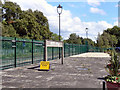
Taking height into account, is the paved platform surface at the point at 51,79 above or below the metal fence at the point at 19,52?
below

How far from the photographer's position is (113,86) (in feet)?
15.3

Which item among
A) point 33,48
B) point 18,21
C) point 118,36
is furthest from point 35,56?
point 118,36

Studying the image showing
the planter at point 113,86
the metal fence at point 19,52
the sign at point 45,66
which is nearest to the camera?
the planter at point 113,86

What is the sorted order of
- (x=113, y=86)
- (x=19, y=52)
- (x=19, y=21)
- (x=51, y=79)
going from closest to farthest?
(x=113, y=86), (x=51, y=79), (x=19, y=52), (x=19, y=21)

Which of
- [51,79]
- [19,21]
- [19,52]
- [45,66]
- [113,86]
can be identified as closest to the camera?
[113,86]

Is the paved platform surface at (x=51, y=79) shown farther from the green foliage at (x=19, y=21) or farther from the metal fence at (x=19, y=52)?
the green foliage at (x=19, y=21)

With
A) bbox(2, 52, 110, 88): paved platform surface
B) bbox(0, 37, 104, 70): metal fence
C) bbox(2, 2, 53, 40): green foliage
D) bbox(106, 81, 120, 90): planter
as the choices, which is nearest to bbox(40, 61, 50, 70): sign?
bbox(2, 52, 110, 88): paved platform surface

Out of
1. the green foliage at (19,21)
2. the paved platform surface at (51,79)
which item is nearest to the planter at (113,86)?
the paved platform surface at (51,79)

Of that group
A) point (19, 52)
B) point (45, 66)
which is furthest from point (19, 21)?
point (45, 66)

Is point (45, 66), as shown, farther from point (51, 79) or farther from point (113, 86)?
point (113, 86)

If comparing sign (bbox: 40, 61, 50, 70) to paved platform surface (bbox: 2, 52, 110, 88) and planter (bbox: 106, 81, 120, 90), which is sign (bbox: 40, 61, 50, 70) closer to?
paved platform surface (bbox: 2, 52, 110, 88)

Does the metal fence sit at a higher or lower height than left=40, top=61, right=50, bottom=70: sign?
higher

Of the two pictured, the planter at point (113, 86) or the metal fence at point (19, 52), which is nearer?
the planter at point (113, 86)

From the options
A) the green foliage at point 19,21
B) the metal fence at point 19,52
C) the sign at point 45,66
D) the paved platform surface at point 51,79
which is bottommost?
the paved platform surface at point 51,79
